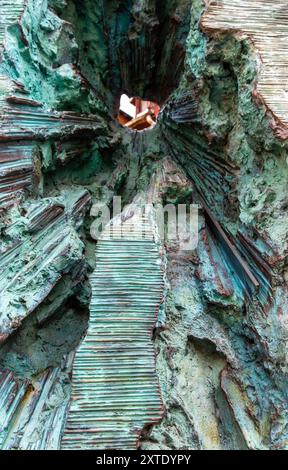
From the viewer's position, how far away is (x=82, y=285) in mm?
2385

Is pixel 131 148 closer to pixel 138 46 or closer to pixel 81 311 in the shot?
pixel 138 46

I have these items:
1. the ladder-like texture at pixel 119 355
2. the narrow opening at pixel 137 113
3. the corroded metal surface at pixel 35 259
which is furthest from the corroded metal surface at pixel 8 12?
the narrow opening at pixel 137 113

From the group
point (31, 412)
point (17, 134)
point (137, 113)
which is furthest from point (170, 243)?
point (137, 113)

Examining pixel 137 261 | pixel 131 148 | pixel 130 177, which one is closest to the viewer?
pixel 137 261

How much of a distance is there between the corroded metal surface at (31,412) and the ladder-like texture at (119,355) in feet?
0.62

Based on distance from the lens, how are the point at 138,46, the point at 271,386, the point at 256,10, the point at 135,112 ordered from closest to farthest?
the point at 271,386 < the point at 256,10 < the point at 138,46 < the point at 135,112

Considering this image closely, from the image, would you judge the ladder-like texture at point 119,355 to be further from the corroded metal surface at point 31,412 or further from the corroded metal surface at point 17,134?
the corroded metal surface at point 17,134

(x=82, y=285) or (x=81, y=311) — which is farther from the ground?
(x=82, y=285)

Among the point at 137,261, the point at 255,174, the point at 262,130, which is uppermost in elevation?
the point at 262,130

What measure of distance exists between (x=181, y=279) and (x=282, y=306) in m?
0.59

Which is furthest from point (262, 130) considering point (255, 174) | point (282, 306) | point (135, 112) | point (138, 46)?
point (135, 112)

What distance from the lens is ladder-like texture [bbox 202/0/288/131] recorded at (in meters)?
2.15

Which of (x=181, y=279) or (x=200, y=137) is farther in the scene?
(x=200, y=137)
